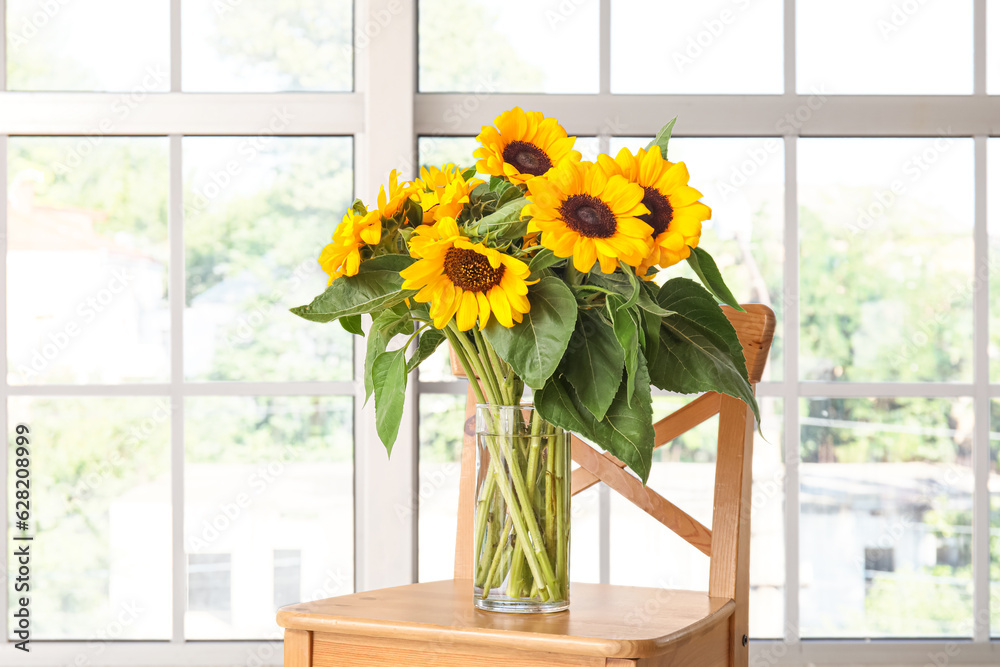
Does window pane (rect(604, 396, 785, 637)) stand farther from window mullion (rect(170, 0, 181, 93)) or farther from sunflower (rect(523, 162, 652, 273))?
window mullion (rect(170, 0, 181, 93))

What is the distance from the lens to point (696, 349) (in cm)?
64

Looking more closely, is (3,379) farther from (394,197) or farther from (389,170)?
(394,197)

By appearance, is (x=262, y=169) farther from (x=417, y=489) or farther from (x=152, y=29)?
(x=417, y=489)

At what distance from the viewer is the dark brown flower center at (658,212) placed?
1.94 feet

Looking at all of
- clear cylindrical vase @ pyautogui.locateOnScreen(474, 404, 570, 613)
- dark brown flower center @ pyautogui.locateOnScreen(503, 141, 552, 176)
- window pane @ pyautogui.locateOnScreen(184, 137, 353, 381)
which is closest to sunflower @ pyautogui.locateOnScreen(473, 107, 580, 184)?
dark brown flower center @ pyautogui.locateOnScreen(503, 141, 552, 176)

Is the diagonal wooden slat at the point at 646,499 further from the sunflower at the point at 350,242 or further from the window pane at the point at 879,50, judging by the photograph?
the window pane at the point at 879,50

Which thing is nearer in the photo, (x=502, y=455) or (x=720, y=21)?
(x=502, y=455)

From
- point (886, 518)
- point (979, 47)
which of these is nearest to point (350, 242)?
point (886, 518)

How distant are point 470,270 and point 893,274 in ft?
3.74

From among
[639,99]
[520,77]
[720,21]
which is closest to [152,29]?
[520,77]

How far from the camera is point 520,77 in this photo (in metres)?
1.47

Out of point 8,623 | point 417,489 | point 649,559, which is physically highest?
point 417,489

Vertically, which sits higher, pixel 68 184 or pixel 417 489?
pixel 68 184

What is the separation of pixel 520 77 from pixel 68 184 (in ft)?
2.86
